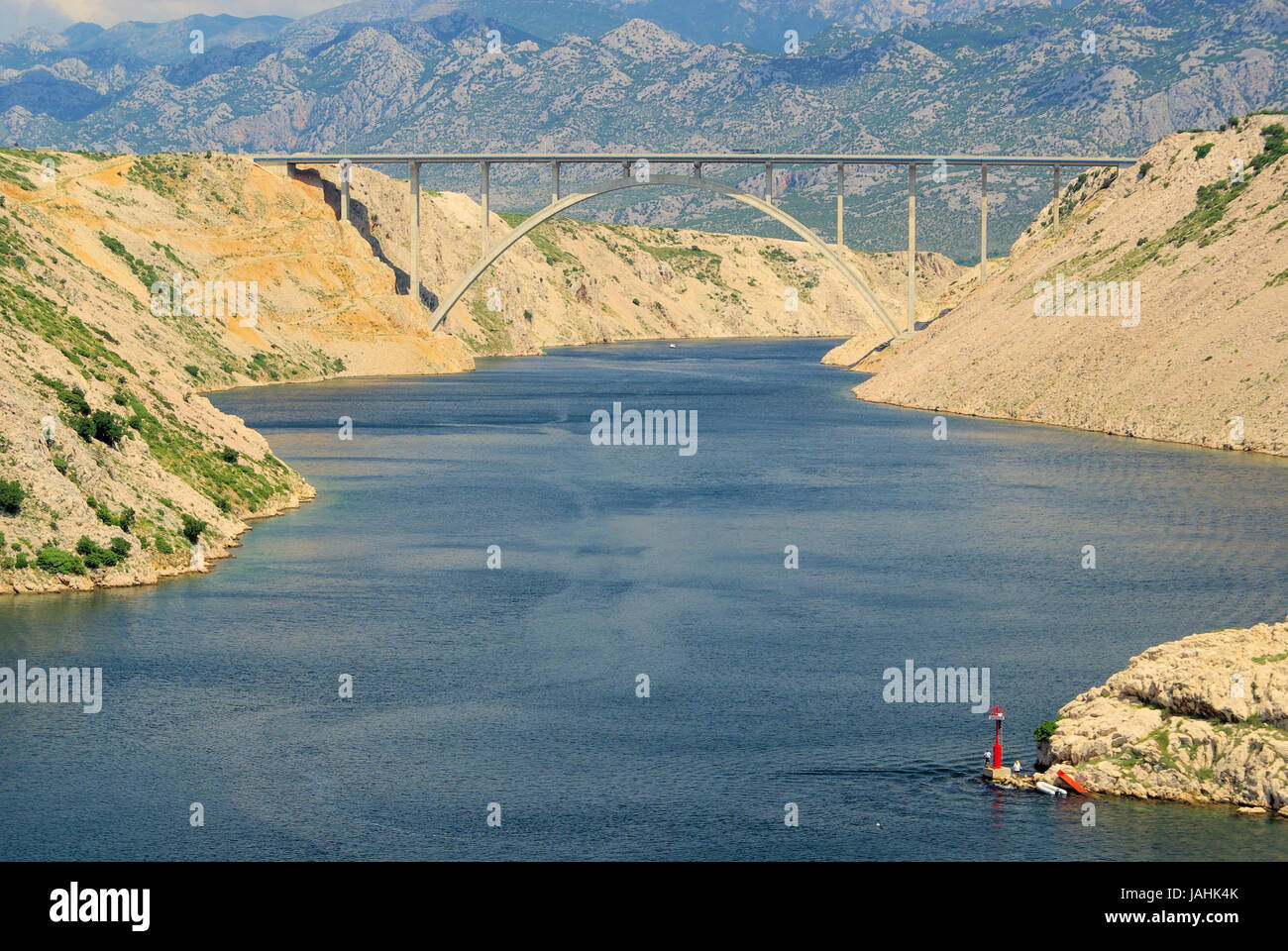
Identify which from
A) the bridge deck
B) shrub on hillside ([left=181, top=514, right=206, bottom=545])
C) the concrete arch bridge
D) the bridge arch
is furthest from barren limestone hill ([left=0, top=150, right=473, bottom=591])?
the bridge deck

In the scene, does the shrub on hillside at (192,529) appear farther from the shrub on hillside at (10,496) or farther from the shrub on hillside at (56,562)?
the shrub on hillside at (10,496)

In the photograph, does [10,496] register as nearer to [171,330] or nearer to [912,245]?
[171,330]

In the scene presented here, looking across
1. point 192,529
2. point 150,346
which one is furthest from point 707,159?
point 192,529

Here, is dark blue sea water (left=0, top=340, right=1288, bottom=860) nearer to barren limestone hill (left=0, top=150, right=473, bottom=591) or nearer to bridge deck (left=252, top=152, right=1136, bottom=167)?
barren limestone hill (left=0, top=150, right=473, bottom=591)

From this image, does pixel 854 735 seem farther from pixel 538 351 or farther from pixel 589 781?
pixel 538 351
